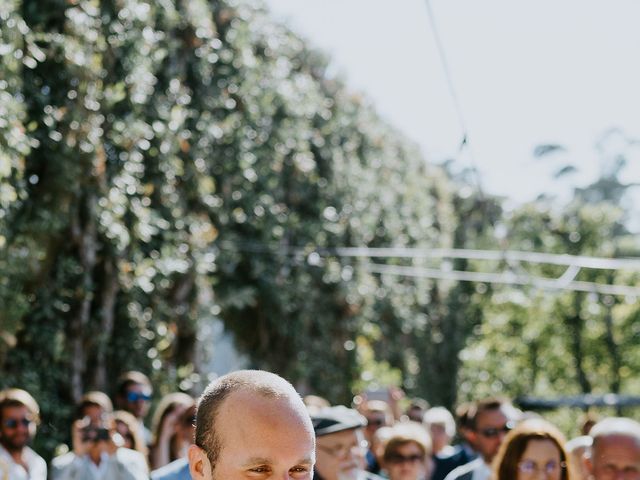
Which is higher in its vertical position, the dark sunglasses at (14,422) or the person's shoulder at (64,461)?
the dark sunglasses at (14,422)

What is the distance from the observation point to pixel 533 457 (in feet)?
16.7

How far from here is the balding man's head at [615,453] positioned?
4.83 m

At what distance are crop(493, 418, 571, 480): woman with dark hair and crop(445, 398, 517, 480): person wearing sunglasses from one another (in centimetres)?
129

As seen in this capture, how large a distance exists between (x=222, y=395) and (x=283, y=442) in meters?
0.19

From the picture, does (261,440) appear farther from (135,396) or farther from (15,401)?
(135,396)

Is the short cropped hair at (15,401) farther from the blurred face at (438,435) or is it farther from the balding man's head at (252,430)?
the balding man's head at (252,430)

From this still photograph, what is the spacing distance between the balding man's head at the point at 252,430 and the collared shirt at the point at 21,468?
4.32m

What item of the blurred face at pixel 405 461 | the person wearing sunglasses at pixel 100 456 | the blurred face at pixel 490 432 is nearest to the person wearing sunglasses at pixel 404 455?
the blurred face at pixel 405 461

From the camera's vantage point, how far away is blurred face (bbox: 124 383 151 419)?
27.4 ft

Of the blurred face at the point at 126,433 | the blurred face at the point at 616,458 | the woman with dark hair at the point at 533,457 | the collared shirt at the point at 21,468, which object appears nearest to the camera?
the blurred face at the point at 616,458

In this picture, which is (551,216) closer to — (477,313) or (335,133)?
(477,313)

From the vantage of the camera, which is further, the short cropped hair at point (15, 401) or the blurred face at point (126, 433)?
the blurred face at point (126, 433)

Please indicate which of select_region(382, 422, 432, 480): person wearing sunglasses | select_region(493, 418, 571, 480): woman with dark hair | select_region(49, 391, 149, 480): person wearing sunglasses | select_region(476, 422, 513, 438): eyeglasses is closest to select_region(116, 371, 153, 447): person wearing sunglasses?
select_region(49, 391, 149, 480): person wearing sunglasses

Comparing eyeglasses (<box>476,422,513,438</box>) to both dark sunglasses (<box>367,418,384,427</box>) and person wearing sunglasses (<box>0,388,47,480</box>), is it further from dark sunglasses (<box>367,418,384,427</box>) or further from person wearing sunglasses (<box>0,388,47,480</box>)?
person wearing sunglasses (<box>0,388,47,480</box>)
